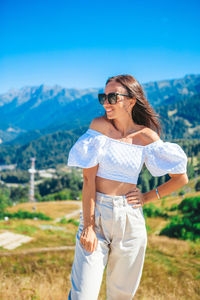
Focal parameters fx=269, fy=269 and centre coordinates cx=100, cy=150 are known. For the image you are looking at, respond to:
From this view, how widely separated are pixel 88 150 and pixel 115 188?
40 cm

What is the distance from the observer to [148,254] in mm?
6613

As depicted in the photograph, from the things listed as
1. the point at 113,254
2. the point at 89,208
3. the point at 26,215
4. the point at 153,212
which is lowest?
the point at 26,215

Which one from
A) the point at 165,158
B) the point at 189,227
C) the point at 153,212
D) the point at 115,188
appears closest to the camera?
the point at 115,188

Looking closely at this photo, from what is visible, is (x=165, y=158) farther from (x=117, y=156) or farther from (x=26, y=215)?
Result: (x=26, y=215)

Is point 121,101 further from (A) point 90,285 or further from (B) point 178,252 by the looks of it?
(B) point 178,252

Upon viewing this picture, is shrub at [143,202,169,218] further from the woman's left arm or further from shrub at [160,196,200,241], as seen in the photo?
the woman's left arm

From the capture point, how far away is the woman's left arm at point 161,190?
2.30m

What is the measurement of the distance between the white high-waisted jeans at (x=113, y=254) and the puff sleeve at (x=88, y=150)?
0.28m

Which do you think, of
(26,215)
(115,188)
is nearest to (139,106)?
(115,188)

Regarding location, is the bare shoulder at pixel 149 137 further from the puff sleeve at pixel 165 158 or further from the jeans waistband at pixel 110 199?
the jeans waistband at pixel 110 199

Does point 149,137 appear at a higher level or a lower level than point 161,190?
higher

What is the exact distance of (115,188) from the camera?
7.43 feet

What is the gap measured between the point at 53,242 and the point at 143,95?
648cm

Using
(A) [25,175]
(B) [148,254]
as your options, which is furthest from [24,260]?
(A) [25,175]
